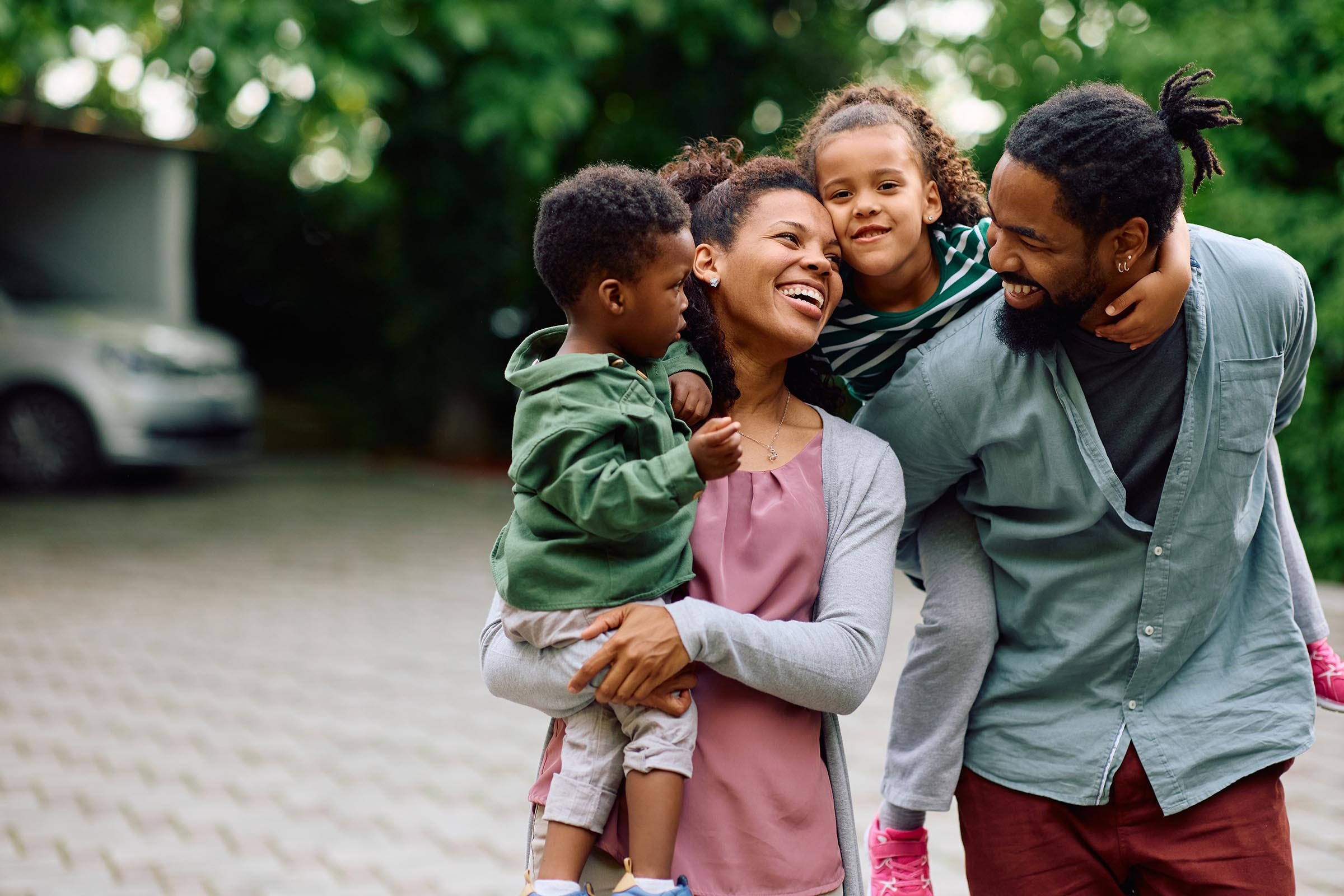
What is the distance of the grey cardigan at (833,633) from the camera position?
2025mm

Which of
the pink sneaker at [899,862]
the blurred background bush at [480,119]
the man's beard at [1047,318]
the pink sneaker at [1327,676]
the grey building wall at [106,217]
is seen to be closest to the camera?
the man's beard at [1047,318]

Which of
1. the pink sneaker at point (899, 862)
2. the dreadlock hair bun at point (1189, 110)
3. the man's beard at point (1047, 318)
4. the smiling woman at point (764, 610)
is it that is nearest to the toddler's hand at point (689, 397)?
the smiling woman at point (764, 610)

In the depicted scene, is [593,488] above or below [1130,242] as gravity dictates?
below

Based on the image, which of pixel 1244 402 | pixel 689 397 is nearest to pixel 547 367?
pixel 689 397

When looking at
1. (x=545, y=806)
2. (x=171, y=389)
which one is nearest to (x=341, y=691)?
(x=545, y=806)

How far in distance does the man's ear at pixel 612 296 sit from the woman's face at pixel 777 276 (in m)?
0.26

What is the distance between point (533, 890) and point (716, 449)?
74cm

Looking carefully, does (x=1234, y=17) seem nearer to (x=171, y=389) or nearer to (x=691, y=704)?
(x=691, y=704)

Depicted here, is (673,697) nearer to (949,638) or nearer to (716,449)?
(716,449)

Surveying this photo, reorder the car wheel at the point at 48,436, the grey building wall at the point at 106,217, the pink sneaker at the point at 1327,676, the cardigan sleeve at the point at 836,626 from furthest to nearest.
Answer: the grey building wall at the point at 106,217, the car wheel at the point at 48,436, the pink sneaker at the point at 1327,676, the cardigan sleeve at the point at 836,626

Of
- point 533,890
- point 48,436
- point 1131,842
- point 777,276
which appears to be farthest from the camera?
point 48,436

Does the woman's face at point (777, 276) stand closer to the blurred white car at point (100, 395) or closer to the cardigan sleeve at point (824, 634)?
the cardigan sleeve at point (824, 634)

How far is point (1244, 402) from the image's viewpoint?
2252 millimetres

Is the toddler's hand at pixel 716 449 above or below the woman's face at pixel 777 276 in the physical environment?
below
